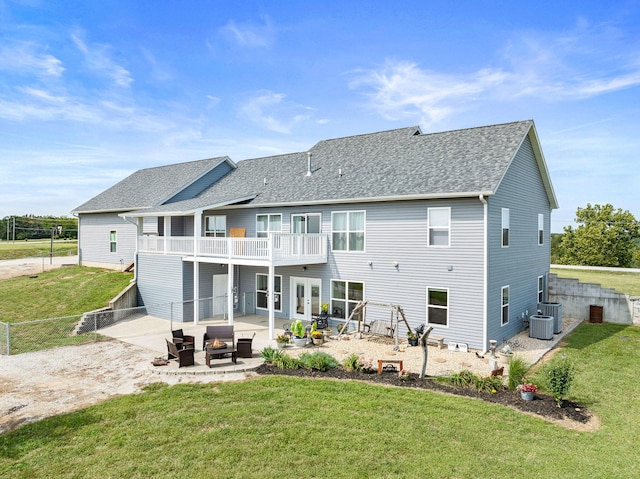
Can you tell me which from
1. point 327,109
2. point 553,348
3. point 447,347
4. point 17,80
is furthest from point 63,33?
point 553,348

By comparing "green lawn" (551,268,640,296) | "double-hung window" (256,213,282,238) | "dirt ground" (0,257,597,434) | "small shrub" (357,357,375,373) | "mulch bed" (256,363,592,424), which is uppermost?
"double-hung window" (256,213,282,238)

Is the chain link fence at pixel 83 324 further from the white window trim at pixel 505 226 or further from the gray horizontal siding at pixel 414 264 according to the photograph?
the white window trim at pixel 505 226

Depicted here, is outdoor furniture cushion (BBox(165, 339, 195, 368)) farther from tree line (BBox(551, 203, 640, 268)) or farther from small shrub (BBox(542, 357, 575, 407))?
tree line (BBox(551, 203, 640, 268))

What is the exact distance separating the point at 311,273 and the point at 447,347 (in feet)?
22.8

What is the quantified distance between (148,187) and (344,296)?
60.0 ft

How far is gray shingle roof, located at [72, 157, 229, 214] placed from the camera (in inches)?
1013

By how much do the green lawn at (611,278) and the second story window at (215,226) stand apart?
24.0 meters

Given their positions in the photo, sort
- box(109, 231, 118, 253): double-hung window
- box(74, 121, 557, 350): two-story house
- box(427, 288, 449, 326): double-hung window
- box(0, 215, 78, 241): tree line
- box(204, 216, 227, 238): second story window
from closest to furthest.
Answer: box(74, 121, 557, 350): two-story house, box(427, 288, 449, 326): double-hung window, box(204, 216, 227, 238): second story window, box(109, 231, 118, 253): double-hung window, box(0, 215, 78, 241): tree line

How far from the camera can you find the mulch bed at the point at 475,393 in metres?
8.88

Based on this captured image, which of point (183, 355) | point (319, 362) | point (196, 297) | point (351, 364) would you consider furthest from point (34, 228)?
point (351, 364)

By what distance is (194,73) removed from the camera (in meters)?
22.0

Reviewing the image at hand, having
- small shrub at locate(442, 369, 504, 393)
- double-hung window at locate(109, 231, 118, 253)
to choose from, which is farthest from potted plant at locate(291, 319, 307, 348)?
double-hung window at locate(109, 231, 118, 253)

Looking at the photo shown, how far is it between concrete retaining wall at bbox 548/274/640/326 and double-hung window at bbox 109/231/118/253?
91.3ft

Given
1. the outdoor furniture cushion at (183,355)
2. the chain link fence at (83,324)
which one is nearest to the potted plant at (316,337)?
the outdoor furniture cushion at (183,355)
